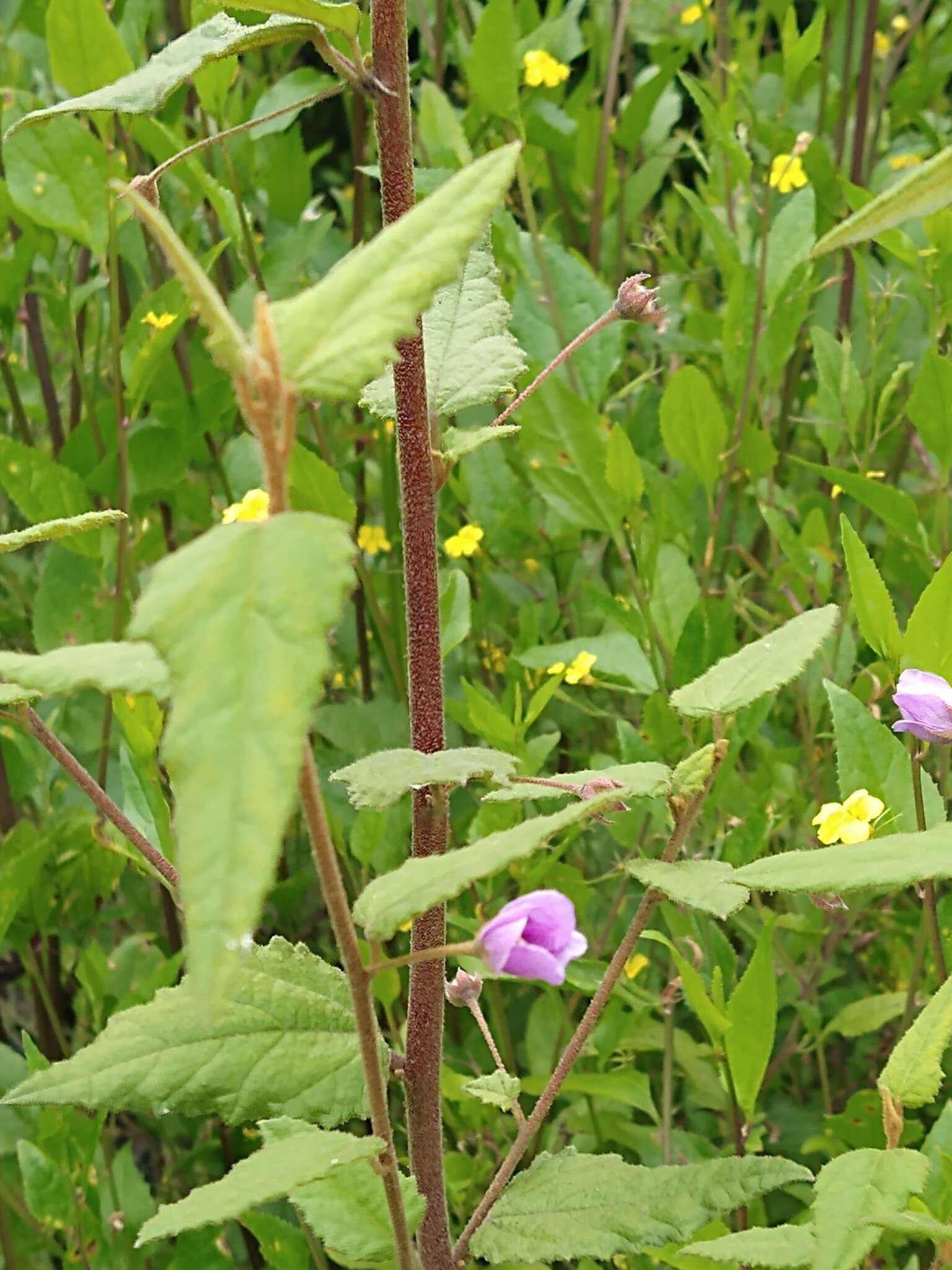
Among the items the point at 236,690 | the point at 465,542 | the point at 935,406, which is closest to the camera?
the point at 236,690

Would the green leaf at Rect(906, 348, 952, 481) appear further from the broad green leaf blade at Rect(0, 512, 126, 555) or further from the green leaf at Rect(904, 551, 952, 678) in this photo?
the broad green leaf blade at Rect(0, 512, 126, 555)

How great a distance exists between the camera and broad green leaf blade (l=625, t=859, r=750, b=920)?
0.36m

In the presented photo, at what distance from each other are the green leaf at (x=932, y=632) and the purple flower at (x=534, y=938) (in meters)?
0.22

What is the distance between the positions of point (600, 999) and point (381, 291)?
0.82 ft

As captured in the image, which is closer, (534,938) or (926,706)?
(534,938)

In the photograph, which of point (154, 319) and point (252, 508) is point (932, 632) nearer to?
point (252, 508)

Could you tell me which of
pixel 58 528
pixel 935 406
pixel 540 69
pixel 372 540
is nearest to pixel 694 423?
pixel 935 406

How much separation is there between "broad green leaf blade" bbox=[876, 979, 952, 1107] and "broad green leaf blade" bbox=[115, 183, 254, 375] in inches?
12.0

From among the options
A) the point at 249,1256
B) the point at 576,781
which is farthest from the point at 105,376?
the point at 576,781

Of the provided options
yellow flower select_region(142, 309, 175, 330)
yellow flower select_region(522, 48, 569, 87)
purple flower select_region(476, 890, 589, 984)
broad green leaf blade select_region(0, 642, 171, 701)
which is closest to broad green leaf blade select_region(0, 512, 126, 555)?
broad green leaf blade select_region(0, 642, 171, 701)

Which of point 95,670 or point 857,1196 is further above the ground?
point 95,670

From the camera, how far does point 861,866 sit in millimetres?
365

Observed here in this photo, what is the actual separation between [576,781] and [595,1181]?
0.48 feet

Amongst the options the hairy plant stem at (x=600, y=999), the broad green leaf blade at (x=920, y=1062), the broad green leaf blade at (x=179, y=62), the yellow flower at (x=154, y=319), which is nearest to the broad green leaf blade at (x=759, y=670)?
the hairy plant stem at (x=600, y=999)
